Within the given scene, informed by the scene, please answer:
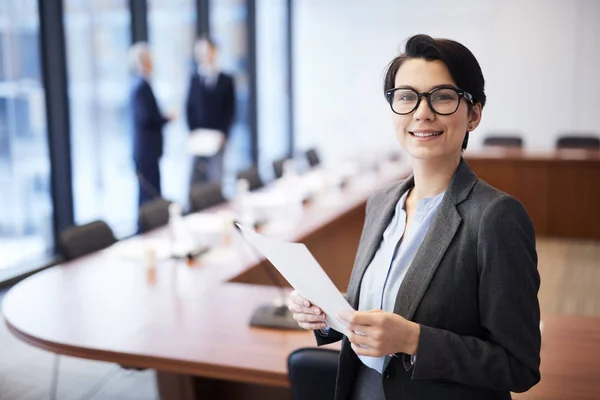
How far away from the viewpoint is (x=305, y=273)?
1.49m

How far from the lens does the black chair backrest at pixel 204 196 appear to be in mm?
5273

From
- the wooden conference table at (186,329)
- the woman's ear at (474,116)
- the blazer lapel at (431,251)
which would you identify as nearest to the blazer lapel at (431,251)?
the blazer lapel at (431,251)

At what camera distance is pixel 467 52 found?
151cm

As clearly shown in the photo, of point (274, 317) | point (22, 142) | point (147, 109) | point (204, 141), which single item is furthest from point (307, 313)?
point (204, 141)

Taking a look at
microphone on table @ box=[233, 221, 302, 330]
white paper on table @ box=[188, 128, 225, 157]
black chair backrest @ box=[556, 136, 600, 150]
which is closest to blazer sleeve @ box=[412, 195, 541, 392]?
microphone on table @ box=[233, 221, 302, 330]

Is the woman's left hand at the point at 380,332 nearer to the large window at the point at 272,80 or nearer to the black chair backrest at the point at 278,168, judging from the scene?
the black chair backrest at the point at 278,168

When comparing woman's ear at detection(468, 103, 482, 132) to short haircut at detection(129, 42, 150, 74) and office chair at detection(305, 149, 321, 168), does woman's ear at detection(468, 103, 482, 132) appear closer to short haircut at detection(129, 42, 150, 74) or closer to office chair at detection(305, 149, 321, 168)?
short haircut at detection(129, 42, 150, 74)

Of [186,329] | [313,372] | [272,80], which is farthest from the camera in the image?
[272,80]

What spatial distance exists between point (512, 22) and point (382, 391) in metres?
9.69

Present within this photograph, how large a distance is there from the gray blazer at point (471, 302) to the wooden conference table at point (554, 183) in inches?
250

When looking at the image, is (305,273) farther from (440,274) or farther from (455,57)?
(455,57)

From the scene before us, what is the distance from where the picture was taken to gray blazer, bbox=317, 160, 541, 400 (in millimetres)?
1390

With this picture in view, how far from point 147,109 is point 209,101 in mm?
1005

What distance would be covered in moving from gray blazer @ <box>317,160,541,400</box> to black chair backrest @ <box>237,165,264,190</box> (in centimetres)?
475
